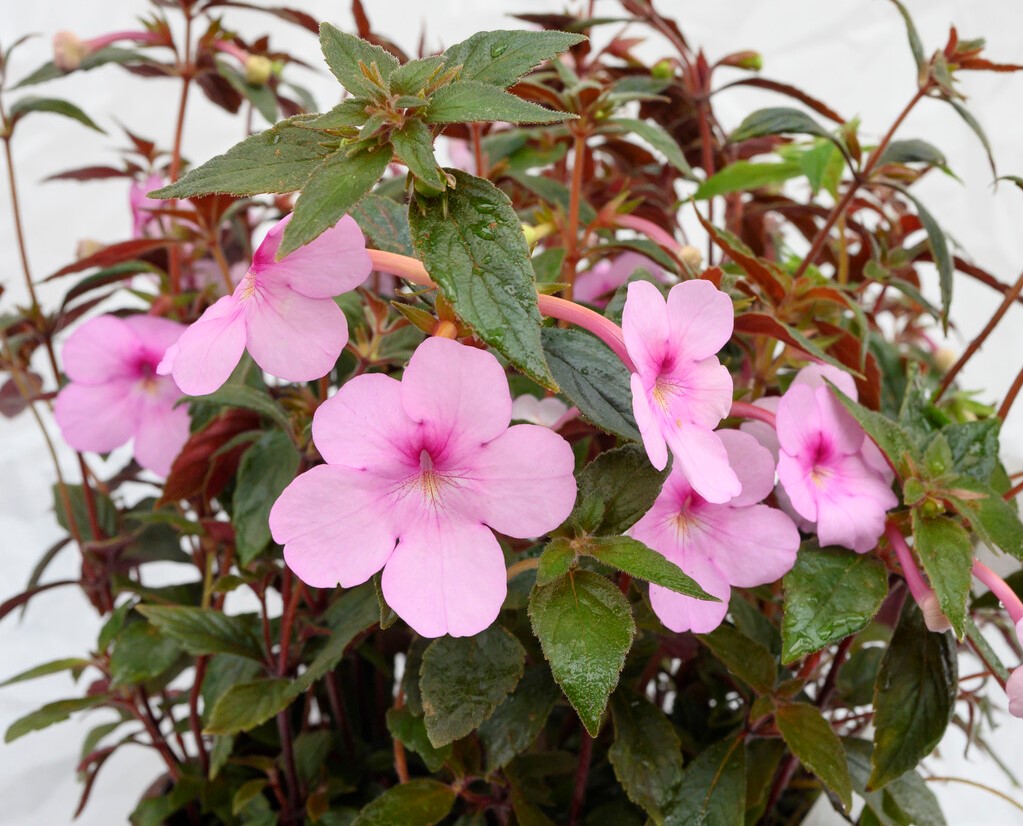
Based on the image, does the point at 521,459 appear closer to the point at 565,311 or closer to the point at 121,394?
the point at 565,311

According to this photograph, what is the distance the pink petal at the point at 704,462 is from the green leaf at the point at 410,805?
29 cm

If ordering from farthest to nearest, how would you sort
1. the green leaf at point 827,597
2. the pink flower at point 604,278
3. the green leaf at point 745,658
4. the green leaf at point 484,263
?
the pink flower at point 604,278, the green leaf at point 745,658, the green leaf at point 827,597, the green leaf at point 484,263

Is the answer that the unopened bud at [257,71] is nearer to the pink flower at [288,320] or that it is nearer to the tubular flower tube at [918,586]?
the pink flower at [288,320]

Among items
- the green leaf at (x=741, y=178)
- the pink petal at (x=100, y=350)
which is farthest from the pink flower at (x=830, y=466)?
the pink petal at (x=100, y=350)

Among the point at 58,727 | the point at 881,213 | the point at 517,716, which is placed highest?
the point at 881,213

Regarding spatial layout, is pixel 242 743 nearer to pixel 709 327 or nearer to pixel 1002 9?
pixel 709 327

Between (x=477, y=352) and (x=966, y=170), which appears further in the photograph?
(x=966, y=170)

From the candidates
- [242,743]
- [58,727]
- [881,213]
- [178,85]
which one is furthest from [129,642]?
[178,85]

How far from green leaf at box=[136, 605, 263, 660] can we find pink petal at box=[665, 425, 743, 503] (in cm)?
35

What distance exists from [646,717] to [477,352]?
0.97 feet

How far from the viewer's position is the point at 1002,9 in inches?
51.4

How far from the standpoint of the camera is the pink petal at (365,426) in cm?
35

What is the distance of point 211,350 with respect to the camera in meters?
0.37

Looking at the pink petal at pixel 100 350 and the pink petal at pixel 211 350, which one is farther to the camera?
the pink petal at pixel 100 350
